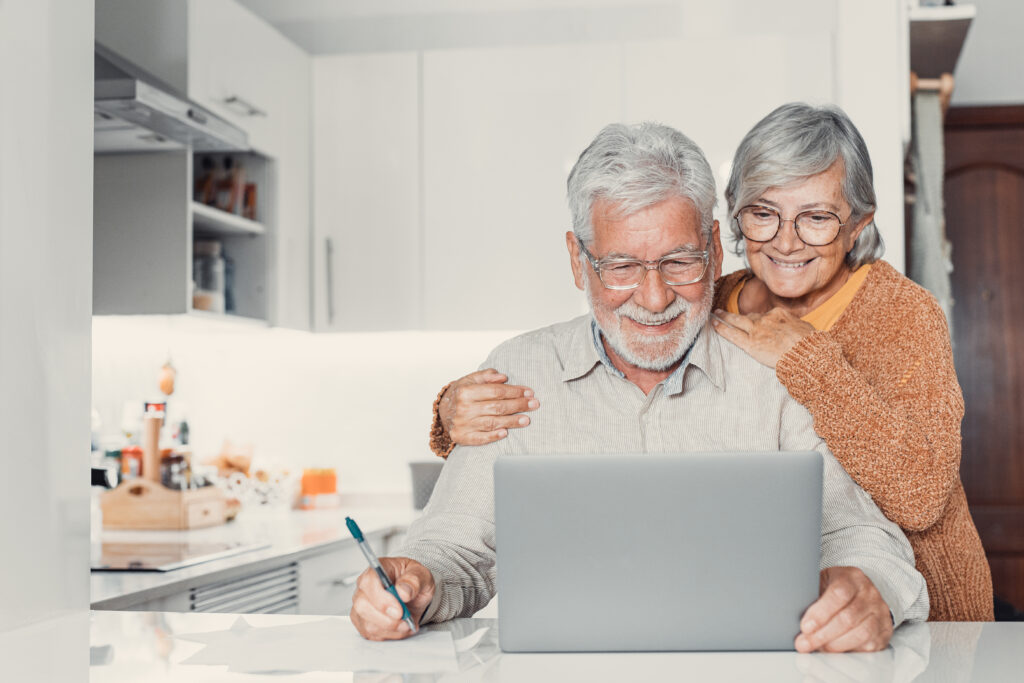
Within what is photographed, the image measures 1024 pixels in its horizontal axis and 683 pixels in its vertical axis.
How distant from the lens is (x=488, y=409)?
5.17 feet

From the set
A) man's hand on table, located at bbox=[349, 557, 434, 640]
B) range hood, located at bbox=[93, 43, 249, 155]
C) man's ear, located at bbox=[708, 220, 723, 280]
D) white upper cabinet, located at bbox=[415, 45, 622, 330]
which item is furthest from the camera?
white upper cabinet, located at bbox=[415, 45, 622, 330]

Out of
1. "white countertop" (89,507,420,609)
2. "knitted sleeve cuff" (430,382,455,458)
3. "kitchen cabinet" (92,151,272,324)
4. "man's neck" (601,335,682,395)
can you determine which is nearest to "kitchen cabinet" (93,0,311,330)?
"kitchen cabinet" (92,151,272,324)

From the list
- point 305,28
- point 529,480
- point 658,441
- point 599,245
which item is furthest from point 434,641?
point 305,28

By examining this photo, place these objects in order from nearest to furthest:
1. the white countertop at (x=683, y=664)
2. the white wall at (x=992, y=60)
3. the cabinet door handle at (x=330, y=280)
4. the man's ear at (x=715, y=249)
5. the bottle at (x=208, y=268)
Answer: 1. the white countertop at (x=683, y=664)
2. the man's ear at (x=715, y=249)
3. the bottle at (x=208, y=268)
4. the cabinet door handle at (x=330, y=280)
5. the white wall at (x=992, y=60)

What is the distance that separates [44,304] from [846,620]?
100cm

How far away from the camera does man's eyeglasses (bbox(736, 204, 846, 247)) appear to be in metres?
1.63

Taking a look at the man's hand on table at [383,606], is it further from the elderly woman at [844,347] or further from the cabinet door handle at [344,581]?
the cabinet door handle at [344,581]

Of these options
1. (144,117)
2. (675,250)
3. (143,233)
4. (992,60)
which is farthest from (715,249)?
(992,60)

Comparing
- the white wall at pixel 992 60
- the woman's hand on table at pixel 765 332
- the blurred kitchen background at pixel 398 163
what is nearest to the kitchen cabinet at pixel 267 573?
the blurred kitchen background at pixel 398 163

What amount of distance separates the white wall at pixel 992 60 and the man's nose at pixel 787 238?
8.08 ft

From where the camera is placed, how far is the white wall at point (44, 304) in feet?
4.11

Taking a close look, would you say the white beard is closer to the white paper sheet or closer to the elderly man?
the elderly man

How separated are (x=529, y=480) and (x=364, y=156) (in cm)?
242

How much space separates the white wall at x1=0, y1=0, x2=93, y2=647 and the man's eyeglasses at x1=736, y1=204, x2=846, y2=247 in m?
0.97
